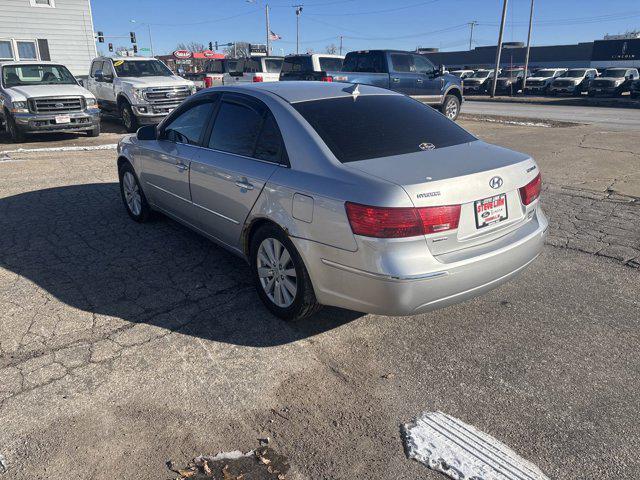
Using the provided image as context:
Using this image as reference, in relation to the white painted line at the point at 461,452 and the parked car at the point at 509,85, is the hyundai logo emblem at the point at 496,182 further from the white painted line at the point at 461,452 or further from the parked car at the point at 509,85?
the parked car at the point at 509,85

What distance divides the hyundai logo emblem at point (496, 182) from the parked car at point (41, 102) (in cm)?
1145

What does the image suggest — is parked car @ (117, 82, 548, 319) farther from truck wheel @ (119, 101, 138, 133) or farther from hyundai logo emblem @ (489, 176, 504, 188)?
truck wheel @ (119, 101, 138, 133)

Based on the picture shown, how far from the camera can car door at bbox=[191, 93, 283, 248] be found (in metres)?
3.70

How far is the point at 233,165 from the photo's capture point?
12.9ft

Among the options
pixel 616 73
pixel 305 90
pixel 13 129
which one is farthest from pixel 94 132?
pixel 616 73

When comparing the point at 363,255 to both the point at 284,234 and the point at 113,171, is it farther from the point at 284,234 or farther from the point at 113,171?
the point at 113,171

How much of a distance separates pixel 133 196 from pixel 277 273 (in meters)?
3.01

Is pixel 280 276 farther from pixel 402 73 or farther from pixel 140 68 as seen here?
pixel 140 68

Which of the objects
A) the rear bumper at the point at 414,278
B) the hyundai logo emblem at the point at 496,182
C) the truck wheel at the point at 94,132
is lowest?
the truck wheel at the point at 94,132

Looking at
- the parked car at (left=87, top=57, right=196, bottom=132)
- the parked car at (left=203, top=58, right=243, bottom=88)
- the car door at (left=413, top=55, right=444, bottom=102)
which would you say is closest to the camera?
the parked car at (left=87, top=57, right=196, bottom=132)

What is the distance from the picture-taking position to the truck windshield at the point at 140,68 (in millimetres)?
14294

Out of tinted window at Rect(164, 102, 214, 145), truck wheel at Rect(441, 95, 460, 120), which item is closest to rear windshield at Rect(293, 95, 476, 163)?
tinted window at Rect(164, 102, 214, 145)

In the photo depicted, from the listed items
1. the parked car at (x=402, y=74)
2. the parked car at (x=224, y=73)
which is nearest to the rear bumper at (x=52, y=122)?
the parked car at (x=224, y=73)

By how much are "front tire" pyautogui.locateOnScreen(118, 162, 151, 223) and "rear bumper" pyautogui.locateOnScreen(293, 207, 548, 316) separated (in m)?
3.06
